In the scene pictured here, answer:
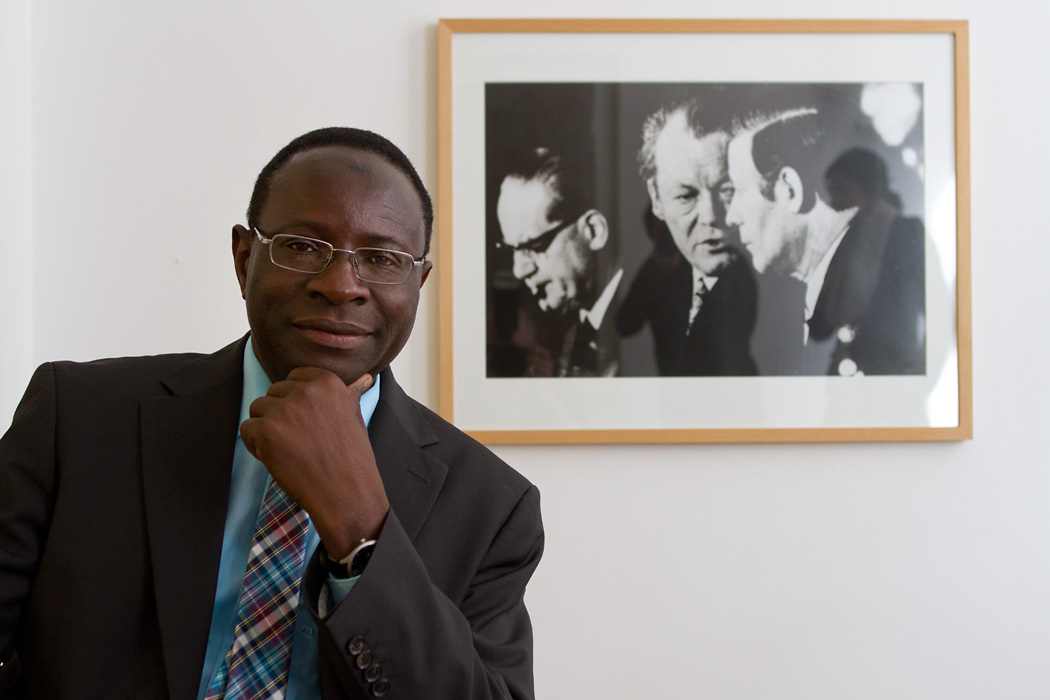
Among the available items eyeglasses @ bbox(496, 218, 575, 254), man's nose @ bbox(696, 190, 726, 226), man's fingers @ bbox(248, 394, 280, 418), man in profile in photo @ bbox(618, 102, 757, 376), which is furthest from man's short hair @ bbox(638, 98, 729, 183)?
man's fingers @ bbox(248, 394, 280, 418)

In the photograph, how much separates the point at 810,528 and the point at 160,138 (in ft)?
6.13

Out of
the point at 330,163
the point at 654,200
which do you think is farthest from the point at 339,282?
the point at 654,200

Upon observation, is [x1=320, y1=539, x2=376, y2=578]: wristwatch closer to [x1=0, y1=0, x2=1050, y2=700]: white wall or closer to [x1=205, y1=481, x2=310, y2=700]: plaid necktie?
[x1=205, y1=481, x2=310, y2=700]: plaid necktie

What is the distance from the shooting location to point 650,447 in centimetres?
207

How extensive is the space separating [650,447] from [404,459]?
0.95 meters

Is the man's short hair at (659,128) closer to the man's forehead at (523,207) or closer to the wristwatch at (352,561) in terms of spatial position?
the man's forehead at (523,207)

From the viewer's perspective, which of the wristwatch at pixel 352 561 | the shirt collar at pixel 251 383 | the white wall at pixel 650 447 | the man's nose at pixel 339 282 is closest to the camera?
the wristwatch at pixel 352 561

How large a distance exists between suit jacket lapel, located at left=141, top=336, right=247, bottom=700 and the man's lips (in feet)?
0.63

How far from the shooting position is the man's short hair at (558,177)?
2.05m

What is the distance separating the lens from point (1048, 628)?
2.09m

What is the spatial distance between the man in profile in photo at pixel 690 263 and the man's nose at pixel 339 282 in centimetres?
103

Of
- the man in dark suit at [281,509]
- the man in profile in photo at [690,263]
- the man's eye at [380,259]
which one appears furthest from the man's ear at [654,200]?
the man's eye at [380,259]

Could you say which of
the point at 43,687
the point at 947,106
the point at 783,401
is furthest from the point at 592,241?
the point at 43,687

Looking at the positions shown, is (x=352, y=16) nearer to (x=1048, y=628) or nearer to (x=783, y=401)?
(x=783, y=401)
